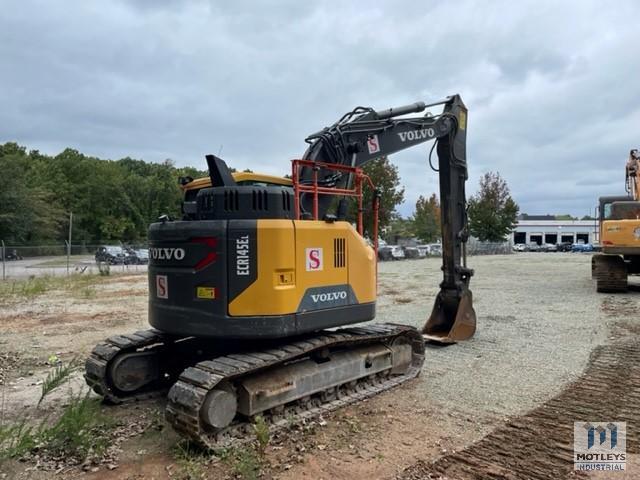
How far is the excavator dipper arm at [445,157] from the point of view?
733 centimetres

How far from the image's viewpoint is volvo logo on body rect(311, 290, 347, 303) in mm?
5436

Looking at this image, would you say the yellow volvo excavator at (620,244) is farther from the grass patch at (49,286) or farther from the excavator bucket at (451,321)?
the grass patch at (49,286)

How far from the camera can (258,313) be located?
16.5ft

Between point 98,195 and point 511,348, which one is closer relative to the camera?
A: point 511,348

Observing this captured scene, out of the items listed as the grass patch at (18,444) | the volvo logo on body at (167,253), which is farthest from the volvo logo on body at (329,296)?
the grass patch at (18,444)

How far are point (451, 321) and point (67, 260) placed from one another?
949 inches

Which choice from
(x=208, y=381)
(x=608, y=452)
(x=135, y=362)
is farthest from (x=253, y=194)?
(x=608, y=452)

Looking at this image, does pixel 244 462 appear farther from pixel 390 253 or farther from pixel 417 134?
pixel 390 253

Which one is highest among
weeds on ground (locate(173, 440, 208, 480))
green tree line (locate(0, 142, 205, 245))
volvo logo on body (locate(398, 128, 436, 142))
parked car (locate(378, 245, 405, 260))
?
green tree line (locate(0, 142, 205, 245))

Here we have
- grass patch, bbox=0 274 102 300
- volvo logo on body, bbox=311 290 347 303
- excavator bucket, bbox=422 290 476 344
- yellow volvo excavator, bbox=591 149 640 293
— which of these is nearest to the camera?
volvo logo on body, bbox=311 290 347 303

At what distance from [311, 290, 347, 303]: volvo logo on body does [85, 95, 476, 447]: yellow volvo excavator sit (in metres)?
0.01

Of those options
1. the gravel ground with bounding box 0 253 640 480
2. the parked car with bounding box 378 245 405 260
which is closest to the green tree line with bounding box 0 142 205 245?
the parked car with bounding box 378 245 405 260

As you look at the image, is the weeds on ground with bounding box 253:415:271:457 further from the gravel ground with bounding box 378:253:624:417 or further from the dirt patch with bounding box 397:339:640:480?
the gravel ground with bounding box 378:253:624:417

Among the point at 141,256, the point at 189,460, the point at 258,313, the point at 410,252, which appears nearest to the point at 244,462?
the point at 189,460
